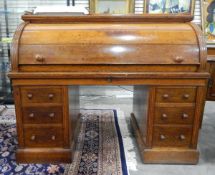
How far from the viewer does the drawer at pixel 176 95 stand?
179cm

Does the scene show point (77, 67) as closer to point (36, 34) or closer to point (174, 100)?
point (36, 34)

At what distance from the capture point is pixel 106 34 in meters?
1.77

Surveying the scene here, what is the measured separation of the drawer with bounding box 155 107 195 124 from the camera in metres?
1.83

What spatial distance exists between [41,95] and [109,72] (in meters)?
0.55

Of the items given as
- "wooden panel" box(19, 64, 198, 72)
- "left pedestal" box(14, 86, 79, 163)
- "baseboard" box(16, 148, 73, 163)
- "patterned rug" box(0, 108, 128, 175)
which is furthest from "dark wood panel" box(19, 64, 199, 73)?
"patterned rug" box(0, 108, 128, 175)

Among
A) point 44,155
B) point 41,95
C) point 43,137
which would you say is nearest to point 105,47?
point 41,95

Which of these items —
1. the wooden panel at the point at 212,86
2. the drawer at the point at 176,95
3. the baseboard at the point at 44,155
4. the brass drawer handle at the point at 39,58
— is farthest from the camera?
the wooden panel at the point at 212,86

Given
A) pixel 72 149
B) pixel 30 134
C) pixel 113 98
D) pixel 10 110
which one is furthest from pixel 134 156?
pixel 10 110

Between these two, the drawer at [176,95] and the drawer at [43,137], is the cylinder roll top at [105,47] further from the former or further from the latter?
the drawer at [43,137]

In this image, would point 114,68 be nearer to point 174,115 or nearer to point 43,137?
point 174,115

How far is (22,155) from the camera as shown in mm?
1896

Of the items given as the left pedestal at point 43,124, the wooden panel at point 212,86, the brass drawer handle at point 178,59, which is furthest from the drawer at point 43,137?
the wooden panel at point 212,86

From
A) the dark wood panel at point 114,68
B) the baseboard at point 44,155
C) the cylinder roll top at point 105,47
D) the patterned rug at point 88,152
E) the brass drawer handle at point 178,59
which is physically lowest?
the patterned rug at point 88,152

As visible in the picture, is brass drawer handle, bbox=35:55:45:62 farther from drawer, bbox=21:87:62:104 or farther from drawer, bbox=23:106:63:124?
drawer, bbox=23:106:63:124
